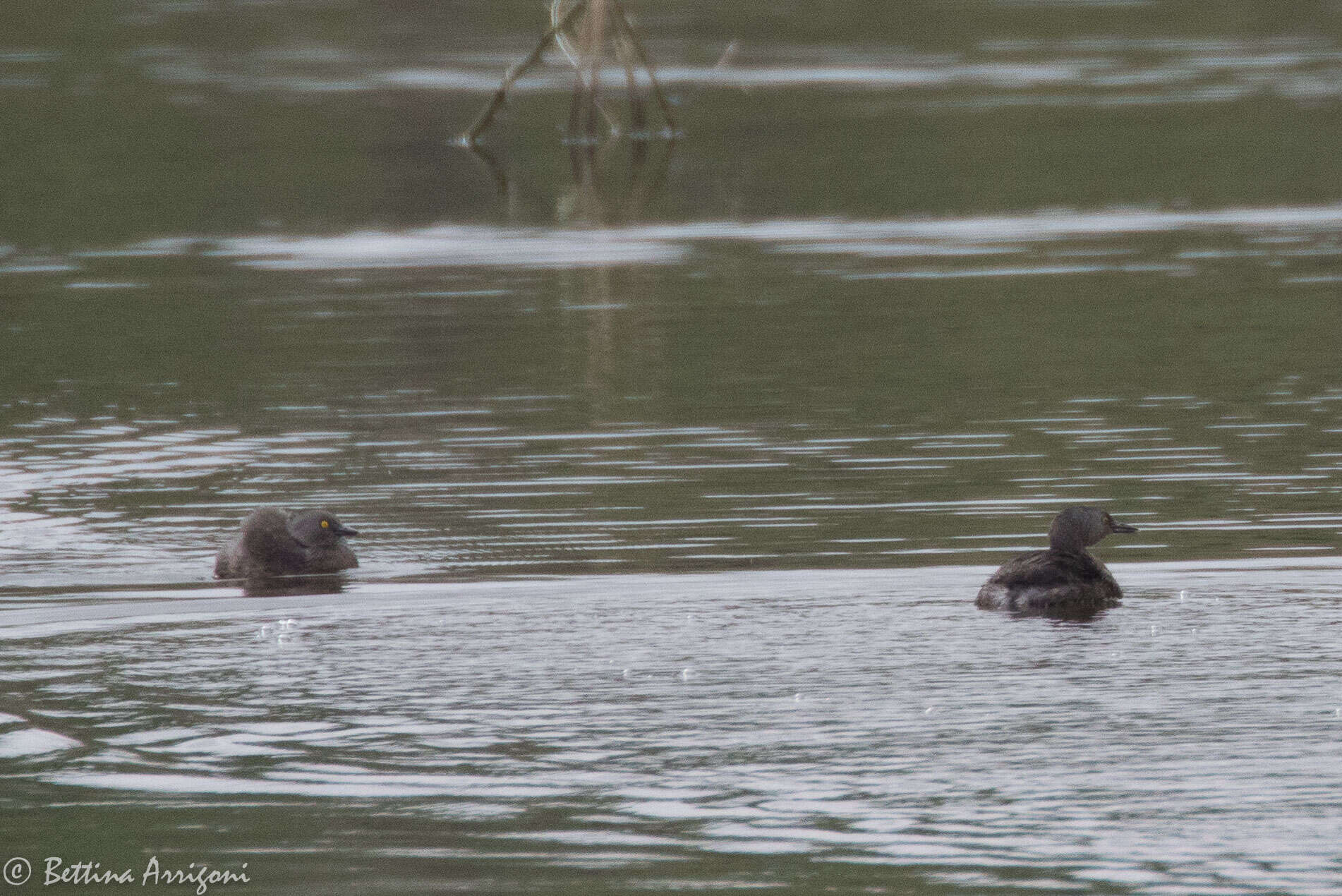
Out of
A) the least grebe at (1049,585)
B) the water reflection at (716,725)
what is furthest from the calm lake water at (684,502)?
the least grebe at (1049,585)

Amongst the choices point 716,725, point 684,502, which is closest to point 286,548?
point 684,502

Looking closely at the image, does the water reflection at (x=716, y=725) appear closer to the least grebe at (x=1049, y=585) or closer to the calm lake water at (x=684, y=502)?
the calm lake water at (x=684, y=502)

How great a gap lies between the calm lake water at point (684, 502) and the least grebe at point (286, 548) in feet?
0.87

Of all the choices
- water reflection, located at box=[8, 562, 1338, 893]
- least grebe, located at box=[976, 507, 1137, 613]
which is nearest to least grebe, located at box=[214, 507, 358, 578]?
water reflection, located at box=[8, 562, 1338, 893]

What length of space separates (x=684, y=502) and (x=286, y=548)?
93.1 inches

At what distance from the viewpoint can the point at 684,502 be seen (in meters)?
14.7

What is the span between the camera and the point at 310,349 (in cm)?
2158

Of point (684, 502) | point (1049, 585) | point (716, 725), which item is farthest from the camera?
point (684, 502)

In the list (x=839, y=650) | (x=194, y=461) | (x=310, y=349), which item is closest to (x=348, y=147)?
(x=310, y=349)

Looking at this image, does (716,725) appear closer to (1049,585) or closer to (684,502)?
(1049,585)

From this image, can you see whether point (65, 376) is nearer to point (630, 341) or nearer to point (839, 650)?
point (630, 341)

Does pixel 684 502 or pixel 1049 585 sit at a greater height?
pixel 684 502

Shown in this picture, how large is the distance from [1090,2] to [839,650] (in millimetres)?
55609

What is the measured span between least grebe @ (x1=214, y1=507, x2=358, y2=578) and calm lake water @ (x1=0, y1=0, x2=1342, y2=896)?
0.87ft
